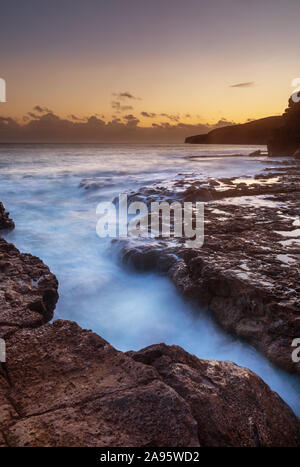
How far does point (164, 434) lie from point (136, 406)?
0.21 m

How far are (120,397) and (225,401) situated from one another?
25.9 inches

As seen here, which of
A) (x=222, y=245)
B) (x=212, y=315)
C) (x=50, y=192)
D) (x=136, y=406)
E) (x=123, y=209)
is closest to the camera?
(x=136, y=406)

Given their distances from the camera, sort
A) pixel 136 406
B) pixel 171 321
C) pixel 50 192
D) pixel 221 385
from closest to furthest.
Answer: pixel 136 406 < pixel 221 385 < pixel 171 321 < pixel 50 192

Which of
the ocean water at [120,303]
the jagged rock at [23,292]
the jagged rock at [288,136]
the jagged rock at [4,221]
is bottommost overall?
the ocean water at [120,303]

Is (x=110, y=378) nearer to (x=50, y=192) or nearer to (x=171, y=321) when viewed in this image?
(x=171, y=321)

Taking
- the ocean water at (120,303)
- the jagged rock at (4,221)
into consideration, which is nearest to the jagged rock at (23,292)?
the ocean water at (120,303)

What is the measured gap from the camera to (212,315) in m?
3.13

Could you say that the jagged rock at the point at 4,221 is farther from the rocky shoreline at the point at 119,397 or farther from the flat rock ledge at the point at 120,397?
the flat rock ledge at the point at 120,397

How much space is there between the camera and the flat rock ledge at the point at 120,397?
1.35 metres

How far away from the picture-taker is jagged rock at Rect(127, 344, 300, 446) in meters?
1.48

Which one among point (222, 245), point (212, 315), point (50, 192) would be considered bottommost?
point (212, 315)

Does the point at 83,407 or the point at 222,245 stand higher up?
the point at 222,245

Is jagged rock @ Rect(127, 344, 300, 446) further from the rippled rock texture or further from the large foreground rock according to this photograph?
the rippled rock texture
